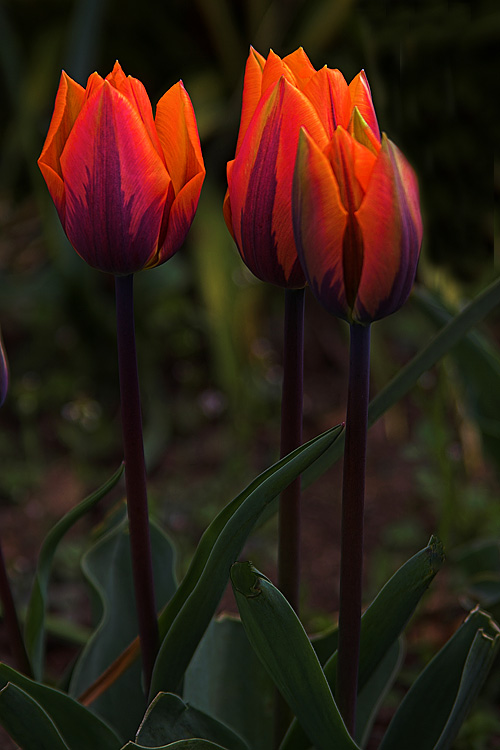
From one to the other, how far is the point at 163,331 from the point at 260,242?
1.63m

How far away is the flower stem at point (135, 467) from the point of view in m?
0.56

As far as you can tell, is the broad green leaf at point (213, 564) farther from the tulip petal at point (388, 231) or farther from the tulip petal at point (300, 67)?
the tulip petal at point (300, 67)

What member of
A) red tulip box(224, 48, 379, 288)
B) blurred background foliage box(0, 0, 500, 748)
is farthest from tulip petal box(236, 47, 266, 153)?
blurred background foliage box(0, 0, 500, 748)

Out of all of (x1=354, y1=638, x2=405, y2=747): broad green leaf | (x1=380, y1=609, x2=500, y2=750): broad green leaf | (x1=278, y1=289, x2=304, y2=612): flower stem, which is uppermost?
(x1=278, y1=289, x2=304, y2=612): flower stem

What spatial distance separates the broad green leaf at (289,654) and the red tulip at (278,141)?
200 millimetres

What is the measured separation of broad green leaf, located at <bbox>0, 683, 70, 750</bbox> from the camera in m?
0.56

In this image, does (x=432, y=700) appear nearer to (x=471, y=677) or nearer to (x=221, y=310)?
(x=471, y=677)

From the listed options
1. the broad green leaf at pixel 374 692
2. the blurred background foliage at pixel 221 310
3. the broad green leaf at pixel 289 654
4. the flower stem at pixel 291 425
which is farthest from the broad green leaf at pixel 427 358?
the blurred background foliage at pixel 221 310

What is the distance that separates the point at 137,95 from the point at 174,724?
44cm

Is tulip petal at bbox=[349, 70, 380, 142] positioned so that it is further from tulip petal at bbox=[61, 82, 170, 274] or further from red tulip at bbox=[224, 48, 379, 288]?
tulip petal at bbox=[61, 82, 170, 274]

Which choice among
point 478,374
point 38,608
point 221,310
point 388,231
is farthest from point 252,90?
point 221,310

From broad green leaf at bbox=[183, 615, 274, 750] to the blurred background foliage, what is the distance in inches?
26.5

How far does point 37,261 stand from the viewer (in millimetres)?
2295

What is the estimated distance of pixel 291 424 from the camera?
2.00 ft
